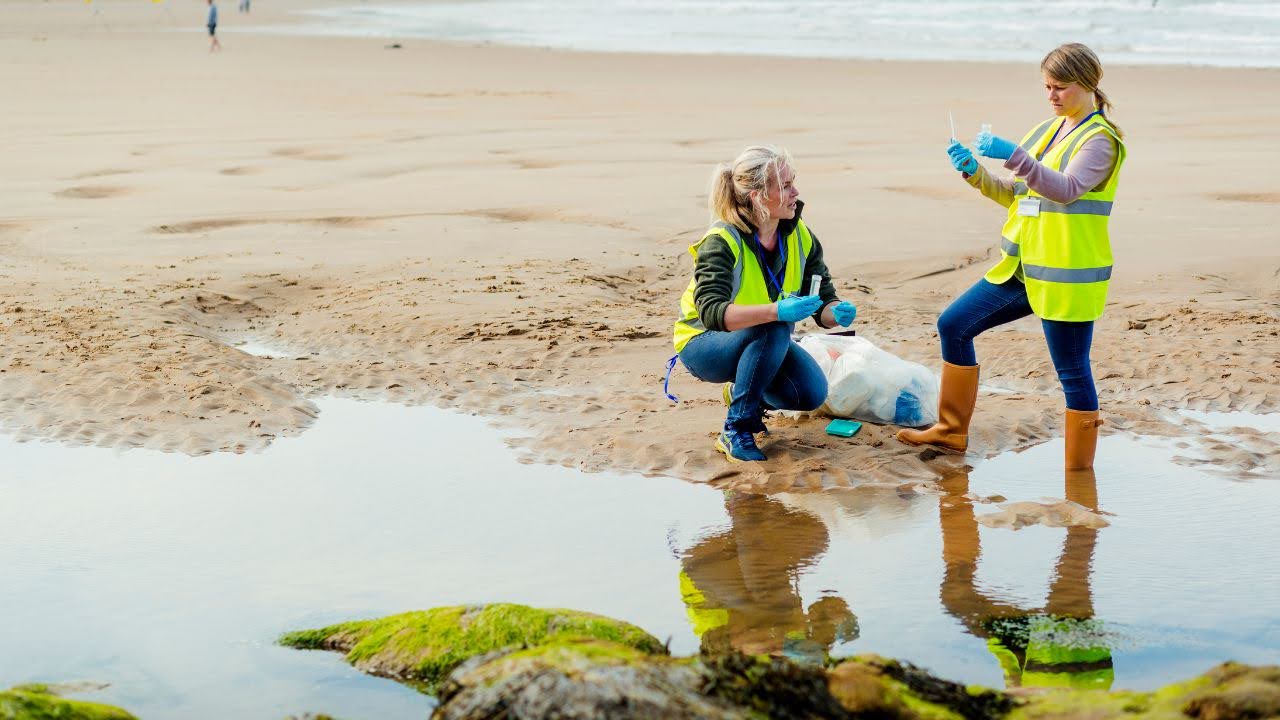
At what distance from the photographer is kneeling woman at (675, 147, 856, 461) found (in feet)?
18.4

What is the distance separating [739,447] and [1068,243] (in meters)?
1.64

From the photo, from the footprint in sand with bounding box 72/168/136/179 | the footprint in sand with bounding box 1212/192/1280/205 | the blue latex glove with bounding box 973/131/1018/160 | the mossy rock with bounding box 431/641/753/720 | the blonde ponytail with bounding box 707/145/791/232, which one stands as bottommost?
the footprint in sand with bounding box 72/168/136/179

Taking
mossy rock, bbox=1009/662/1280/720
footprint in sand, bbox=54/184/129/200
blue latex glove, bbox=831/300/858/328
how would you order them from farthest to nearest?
footprint in sand, bbox=54/184/129/200
blue latex glove, bbox=831/300/858/328
mossy rock, bbox=1009/662/1280/720

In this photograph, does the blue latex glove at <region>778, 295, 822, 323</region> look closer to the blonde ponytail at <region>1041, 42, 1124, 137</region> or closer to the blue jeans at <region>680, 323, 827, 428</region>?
the blue jeans at <region>680, 323, 827, 428</region>

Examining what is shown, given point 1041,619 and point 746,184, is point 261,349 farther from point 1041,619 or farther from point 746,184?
point 1041,619

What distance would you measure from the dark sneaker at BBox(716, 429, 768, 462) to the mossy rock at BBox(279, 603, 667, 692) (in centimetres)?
213

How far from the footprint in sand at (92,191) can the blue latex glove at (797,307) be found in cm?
887

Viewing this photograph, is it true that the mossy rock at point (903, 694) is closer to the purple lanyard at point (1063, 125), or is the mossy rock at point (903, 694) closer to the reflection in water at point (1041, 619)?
the reflection in water at point (1041, 619)

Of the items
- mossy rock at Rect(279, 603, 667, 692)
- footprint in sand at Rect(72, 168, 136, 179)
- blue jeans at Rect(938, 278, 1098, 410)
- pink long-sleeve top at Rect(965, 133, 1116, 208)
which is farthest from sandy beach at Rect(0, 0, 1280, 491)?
mossy rock at Rect(279, 603, 667, 692)

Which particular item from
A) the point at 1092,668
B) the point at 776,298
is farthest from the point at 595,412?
the point at 1092,668

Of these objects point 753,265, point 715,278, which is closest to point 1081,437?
point 753,265

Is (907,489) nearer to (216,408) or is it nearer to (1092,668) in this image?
(1092,668)

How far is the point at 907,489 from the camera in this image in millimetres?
5680

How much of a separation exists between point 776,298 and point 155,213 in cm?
745
